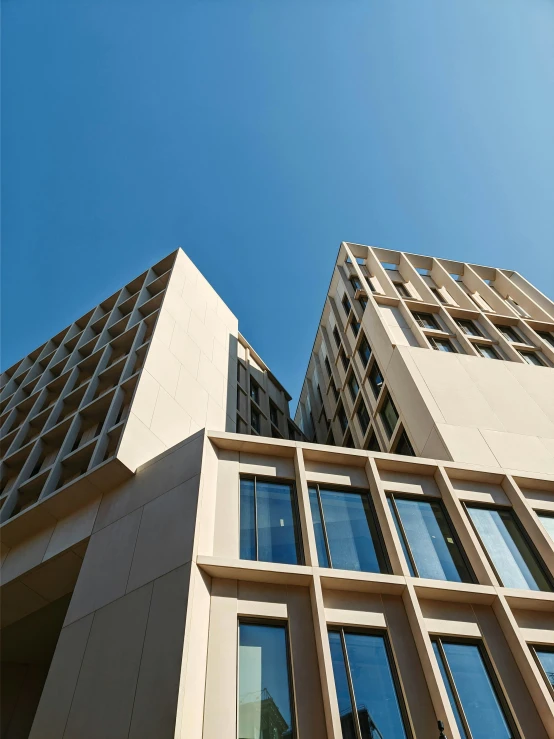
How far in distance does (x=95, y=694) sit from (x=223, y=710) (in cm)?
277

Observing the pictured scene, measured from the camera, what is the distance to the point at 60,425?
19.5 m

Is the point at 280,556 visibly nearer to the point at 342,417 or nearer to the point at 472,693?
the point at 472,693

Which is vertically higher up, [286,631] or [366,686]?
[286,631]

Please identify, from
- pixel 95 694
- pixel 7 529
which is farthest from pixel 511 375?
pixel 7 529

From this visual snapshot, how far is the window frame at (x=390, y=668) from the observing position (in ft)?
28.8

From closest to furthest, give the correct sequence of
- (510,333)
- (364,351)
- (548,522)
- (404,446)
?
1. (548,522)
2. (404,446)
3. (364,351)
4. (510,333)

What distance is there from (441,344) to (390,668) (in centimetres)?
1719

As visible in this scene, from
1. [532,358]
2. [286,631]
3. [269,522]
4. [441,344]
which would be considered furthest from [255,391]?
[286,631]

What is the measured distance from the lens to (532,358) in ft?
80.9

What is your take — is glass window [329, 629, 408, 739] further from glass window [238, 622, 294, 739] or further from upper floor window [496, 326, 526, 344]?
upper floor window [496, 326, 526, 344]

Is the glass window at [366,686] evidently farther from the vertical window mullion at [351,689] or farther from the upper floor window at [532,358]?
the upper floor window at [532,358]

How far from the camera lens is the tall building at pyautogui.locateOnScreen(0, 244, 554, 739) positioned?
9008 millimetres

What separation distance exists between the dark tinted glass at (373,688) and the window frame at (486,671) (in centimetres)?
119

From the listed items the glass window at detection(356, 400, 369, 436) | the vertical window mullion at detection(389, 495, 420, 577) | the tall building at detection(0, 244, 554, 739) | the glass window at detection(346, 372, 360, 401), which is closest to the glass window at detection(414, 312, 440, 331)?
the tall building at detection(0, 244, 554, 739)
